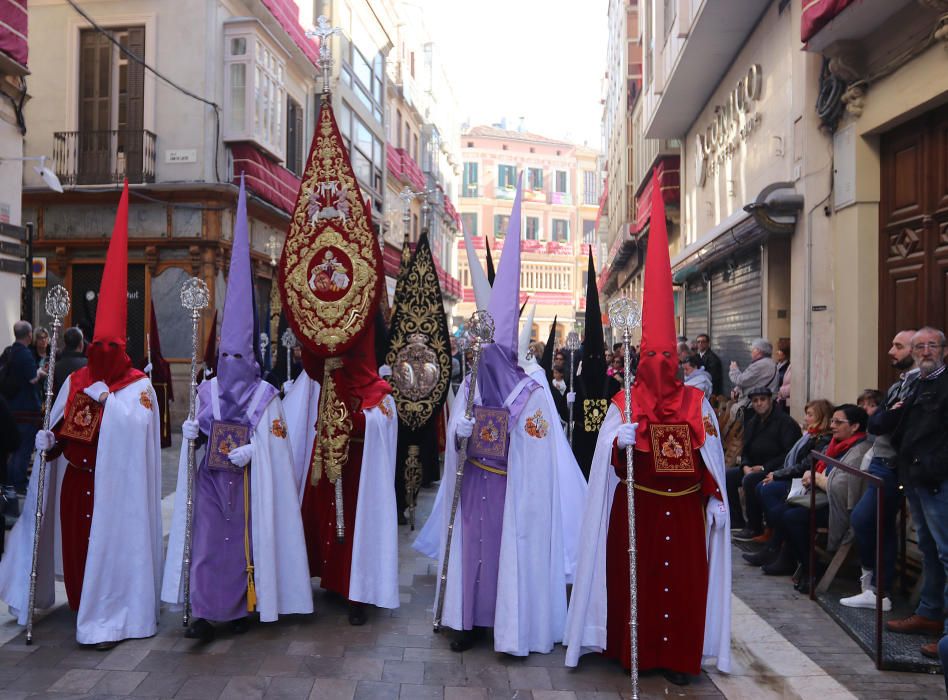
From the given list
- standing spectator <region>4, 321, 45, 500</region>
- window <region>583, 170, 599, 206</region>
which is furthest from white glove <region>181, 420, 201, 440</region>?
window <region>583, 170, 599, 206</region>

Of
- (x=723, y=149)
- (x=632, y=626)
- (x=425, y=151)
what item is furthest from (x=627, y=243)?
(x=632, y=626)

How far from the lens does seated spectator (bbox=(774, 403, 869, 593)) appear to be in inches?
236

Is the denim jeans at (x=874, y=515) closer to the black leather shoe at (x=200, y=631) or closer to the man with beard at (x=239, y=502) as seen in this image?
the man with beard at (x=239, y=502)

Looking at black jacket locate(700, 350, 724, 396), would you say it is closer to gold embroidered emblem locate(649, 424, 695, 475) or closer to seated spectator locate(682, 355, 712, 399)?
seated spectator locate(682, 355, 712, 399)

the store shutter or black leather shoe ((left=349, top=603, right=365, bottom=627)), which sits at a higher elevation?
the store shutter

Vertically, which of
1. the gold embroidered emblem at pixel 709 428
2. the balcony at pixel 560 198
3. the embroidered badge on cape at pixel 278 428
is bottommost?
the embroidered badge on cape at pixel 278 428

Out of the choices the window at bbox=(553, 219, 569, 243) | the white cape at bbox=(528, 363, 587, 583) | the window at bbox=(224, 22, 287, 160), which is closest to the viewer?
the white cape at bbox=(528, 363, 587, 583)

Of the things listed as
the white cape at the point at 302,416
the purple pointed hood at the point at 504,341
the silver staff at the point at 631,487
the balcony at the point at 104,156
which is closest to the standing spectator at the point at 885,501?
the silver staff at the point at 631,487

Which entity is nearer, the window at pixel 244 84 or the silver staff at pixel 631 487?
the silver staff at pixel 631 487

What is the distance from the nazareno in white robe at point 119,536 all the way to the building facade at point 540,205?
161 ft

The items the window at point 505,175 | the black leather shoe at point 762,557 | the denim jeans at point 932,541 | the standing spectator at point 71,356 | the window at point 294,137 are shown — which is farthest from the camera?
the window at point 505,175

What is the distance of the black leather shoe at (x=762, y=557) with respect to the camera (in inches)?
268

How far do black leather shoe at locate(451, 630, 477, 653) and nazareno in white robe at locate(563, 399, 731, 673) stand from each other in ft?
2.02

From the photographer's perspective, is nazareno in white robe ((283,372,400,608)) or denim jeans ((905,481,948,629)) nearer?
denim jeans ((905,481,948,629))
